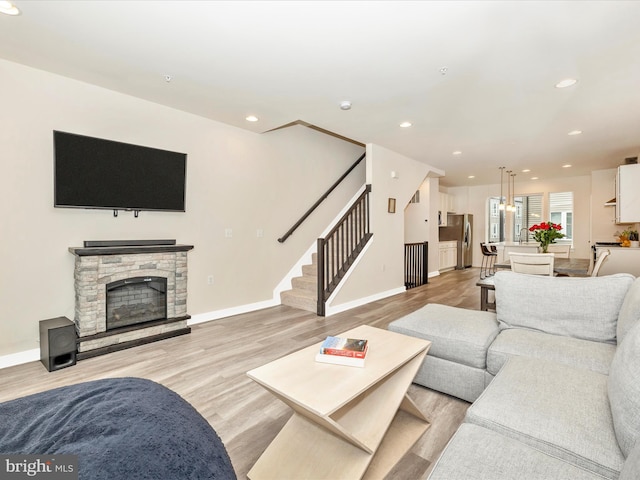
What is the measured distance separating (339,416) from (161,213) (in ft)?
10.3

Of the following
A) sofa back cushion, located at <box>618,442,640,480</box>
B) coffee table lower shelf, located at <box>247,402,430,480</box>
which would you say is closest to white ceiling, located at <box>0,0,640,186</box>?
sofa back cushion, located at <box>618,442,640,480</box>

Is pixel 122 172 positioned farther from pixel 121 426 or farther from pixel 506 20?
pixel 506 20

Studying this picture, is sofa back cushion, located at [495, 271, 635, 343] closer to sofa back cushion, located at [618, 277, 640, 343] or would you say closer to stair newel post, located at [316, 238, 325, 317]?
sofa back cushion, located at [618, 277, 640, 343]

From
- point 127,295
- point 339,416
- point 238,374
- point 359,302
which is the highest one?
point 127,295

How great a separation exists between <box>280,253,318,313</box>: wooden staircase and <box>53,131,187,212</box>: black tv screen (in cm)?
210

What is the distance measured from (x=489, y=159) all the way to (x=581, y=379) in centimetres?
573

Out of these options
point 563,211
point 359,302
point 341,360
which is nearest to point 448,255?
point 563,211

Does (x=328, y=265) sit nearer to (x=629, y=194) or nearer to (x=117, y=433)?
(x=117, y=433)

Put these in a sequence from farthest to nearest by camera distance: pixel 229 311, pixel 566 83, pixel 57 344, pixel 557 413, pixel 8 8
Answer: pixel 229 311 → pixel 566 83 → pixel 57 344 → pixel 8 8 → pixel 557 413

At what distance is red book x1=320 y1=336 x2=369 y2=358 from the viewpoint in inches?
65.2

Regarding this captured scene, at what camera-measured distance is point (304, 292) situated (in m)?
5.00

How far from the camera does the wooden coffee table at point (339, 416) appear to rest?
1.41 m

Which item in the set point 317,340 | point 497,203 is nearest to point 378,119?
point 317,340

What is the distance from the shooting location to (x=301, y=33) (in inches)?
90.2
